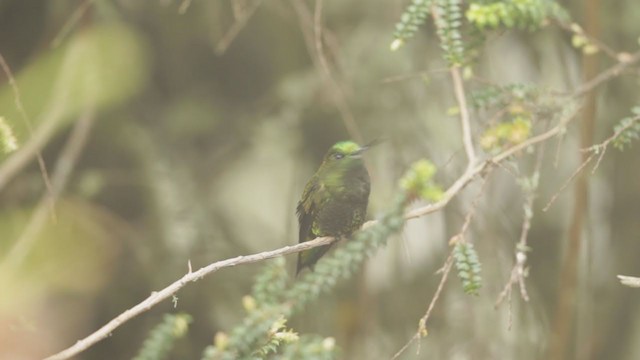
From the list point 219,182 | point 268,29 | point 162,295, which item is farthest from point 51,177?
point 162,295

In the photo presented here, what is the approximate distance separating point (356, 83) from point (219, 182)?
47cm

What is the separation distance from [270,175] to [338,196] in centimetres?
121

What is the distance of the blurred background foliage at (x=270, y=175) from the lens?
190 centimetres

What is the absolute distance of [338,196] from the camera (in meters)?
1.14

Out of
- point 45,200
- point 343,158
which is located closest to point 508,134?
point 343,158

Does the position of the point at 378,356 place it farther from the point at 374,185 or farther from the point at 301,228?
the point at 301,228

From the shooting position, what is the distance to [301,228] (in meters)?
1.21

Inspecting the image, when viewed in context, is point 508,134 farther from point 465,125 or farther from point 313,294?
point 313,294

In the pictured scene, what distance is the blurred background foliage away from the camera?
190 centimetres

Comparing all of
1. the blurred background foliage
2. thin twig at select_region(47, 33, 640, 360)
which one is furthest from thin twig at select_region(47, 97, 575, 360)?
the blurred background foliage

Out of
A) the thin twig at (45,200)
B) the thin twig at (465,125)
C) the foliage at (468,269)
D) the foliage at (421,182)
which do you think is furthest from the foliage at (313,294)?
the thin twig at (45,200)

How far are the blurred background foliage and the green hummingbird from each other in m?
0.63

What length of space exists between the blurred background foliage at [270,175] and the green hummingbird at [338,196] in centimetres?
63

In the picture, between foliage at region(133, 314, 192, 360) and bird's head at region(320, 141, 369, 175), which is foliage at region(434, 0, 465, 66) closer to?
bird's head at region(320, 141, 369, 175)
